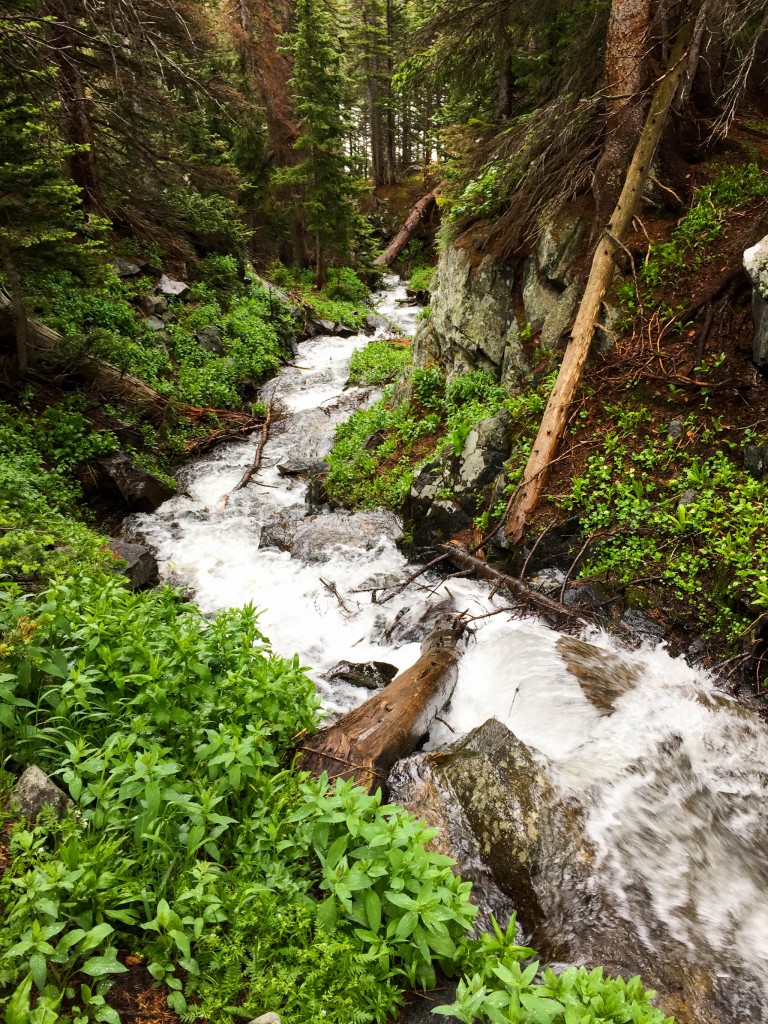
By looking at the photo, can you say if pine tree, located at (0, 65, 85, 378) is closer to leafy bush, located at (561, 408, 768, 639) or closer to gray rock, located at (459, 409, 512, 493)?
gray rock, located at (459, 409, 512, 493)

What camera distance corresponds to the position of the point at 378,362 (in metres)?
15.9

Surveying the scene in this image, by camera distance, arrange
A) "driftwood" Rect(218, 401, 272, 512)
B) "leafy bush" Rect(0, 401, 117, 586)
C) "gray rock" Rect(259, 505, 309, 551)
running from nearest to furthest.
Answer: "leafy bush" Rect(0, 401, 117, 586) → "gray rock" Rect(259, 505, 309, 551) → "driftwood" Rect(218, 401, 272, 512)

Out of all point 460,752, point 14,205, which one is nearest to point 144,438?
point 14,205

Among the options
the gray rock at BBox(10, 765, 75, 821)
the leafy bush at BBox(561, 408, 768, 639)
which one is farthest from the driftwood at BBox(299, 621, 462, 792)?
the leafy bush at BBox(561, 408, 768, 639)

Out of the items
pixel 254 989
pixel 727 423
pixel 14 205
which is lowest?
pixel 254 989

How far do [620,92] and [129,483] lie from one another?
997 cm

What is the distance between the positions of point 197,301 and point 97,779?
15966 millimetres

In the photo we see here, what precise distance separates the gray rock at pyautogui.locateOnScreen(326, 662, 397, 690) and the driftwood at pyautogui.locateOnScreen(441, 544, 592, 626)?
187 centimetres

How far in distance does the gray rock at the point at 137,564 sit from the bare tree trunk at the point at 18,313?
14.0 feet

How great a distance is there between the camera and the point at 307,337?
1953 centimetres

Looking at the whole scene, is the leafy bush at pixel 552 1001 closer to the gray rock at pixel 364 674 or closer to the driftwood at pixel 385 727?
the driftwood at pixel 385 727

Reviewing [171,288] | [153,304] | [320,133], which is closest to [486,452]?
[153,304]

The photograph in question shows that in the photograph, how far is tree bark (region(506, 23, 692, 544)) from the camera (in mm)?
6988

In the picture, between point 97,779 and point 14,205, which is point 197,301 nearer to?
point 14,205
